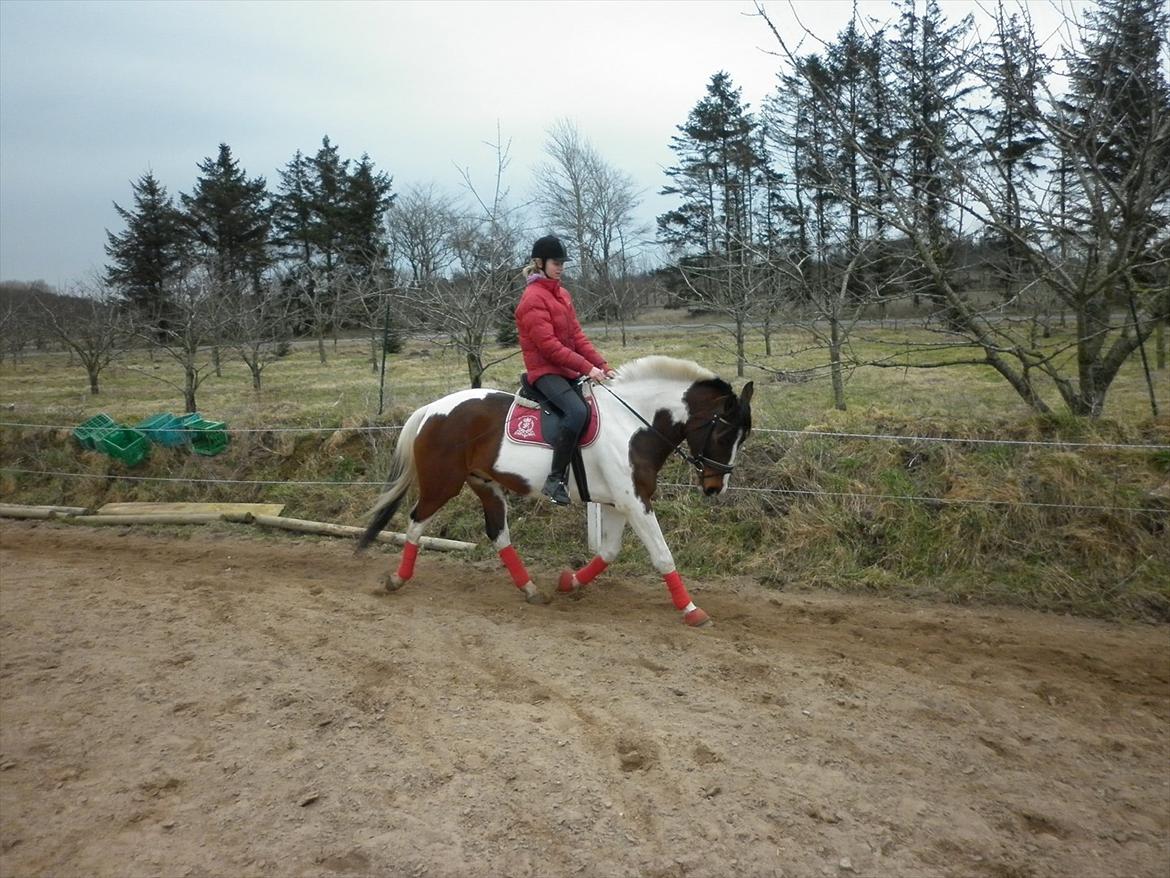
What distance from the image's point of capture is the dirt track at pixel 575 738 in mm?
2947

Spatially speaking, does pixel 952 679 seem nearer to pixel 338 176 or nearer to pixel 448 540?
pixel 448 540

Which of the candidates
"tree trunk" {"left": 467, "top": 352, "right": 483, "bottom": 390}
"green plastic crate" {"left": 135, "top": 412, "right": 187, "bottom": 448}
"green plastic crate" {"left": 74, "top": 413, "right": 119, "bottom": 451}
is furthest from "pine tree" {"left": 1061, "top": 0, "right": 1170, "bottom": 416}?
"green plastic crate" {"left": 74, "top": 413, "right": 119, "bottom": 451}

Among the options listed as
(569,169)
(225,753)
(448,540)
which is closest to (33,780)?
(225,753)

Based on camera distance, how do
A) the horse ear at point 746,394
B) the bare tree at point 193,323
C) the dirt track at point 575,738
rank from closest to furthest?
the dirt track at point 575,738 < the horse ear at point 746,394 < the bare tree at point 193,323

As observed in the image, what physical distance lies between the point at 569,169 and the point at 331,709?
28.8m

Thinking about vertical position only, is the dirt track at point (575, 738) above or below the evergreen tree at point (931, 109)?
below

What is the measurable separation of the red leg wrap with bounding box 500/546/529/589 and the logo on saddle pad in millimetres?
1000

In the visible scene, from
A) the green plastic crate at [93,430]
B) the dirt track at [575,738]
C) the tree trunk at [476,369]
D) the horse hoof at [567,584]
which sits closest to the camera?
the dirt track at [575,738]

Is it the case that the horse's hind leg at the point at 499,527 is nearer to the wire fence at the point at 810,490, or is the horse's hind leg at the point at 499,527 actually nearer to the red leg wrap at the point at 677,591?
the red leg wrap at the point at 677,591

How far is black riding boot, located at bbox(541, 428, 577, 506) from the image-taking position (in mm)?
5375

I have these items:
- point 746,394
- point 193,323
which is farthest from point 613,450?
point 193,323

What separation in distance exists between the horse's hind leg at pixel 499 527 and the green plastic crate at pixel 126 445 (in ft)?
20.1

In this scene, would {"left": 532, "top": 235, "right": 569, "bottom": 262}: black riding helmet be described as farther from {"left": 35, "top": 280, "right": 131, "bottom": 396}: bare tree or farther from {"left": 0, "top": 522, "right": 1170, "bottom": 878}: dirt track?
{"left": 35, "top": 280, "right": 131, "bottom": 396}: bare tree

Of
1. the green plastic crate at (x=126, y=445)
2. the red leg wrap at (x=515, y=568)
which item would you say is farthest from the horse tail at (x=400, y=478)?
the green plastic crate at (x=126, y=445)
